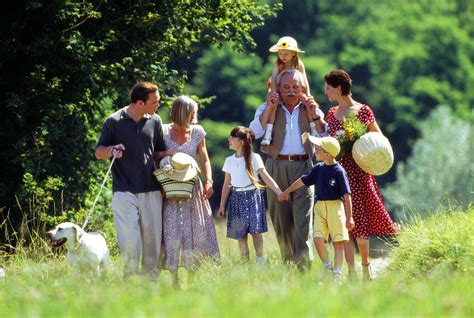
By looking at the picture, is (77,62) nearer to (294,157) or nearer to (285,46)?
(285,46)

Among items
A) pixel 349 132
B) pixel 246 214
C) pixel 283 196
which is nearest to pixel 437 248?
pixel 349 132

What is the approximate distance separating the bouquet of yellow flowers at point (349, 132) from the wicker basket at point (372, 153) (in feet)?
0.23

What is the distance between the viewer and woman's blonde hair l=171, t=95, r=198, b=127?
11781 mm

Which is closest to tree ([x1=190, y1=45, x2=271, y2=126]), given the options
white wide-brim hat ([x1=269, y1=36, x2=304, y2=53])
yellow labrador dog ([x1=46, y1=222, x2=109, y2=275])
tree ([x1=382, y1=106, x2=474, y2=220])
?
tree ([x1=382, y1=106, x2=474, y2=220])

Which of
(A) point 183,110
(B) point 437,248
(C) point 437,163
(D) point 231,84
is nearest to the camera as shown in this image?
(B) point 437,248

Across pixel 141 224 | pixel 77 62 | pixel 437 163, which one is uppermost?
pixel 77 62

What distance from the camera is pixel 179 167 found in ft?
37.8

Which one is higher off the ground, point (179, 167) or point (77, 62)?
point (77, 62)

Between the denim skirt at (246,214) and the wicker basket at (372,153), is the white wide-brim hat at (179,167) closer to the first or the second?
the denim skirt at (246,214)

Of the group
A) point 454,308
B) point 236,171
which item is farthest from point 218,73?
point 454,308

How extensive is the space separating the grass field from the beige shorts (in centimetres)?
74

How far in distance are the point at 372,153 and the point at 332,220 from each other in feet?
2.42

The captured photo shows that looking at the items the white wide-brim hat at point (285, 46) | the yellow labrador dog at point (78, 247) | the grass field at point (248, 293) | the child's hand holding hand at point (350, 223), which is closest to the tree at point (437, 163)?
the white wide-brim hat at point (285, 46)

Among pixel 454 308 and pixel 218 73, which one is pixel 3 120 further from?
pixel 218 73
